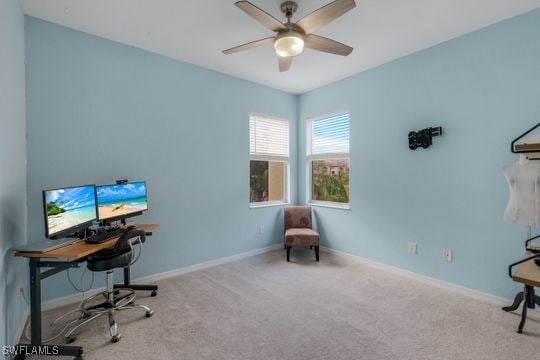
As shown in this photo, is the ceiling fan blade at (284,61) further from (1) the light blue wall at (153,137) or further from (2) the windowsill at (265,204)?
(2) the windowsill at (265,204)

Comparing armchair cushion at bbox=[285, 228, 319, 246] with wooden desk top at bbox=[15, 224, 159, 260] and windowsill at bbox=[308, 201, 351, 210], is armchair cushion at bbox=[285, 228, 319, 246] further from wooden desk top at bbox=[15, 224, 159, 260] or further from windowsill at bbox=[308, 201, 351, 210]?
wooden desk top at bbox=[15, 224, 159, 260]

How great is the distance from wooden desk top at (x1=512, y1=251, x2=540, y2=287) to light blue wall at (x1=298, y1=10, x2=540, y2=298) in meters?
1.35

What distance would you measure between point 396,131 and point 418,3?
59.7 inches

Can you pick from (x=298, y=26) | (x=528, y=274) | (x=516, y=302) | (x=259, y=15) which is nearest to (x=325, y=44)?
(x=298, y=26)

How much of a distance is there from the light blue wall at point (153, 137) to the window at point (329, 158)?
0.82m

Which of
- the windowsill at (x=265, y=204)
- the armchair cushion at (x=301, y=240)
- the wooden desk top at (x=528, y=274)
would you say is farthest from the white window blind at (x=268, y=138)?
the wooden desk top at (x=528, y=274)

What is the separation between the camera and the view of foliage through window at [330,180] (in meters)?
4.20

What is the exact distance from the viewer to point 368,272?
3.45 metres

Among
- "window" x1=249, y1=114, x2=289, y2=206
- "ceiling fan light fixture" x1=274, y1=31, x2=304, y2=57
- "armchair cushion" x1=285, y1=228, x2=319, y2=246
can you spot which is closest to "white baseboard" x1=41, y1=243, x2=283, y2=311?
"armchair cushion" x1=285, y1=228, x2=319, y2=246

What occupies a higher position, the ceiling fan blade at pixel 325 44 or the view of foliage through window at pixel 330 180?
the ceiling fan blade at pixel 325 44

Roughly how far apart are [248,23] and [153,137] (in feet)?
5.57

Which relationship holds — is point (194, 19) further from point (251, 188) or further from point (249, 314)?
point (249, 314)

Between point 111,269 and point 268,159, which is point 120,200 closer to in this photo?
point 111,269

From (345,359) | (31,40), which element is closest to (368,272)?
(345,359)
